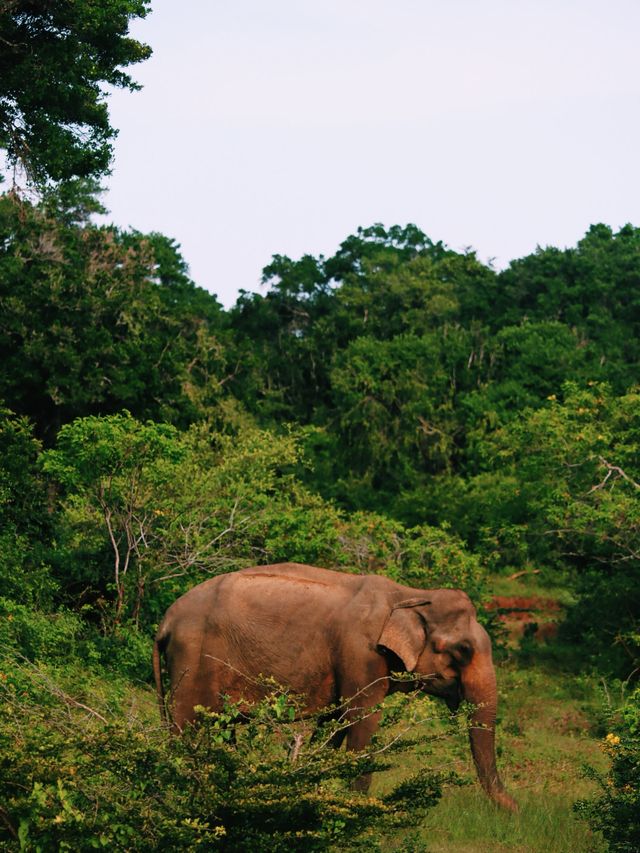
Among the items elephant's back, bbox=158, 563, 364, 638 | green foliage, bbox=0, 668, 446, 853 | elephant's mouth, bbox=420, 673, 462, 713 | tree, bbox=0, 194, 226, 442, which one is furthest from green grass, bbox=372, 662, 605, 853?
tree, bbox=0, 194, 226, 442

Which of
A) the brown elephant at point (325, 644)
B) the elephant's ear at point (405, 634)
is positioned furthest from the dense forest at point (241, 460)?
the elephant's ear at point (405, 634)

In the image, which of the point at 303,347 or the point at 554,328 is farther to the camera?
the point at 303,347

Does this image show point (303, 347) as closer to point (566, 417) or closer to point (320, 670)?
point (566, 417)

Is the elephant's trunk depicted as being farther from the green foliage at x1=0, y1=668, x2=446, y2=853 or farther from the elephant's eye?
the green foliage at x1=0, y1=668, x2=446, y2=853

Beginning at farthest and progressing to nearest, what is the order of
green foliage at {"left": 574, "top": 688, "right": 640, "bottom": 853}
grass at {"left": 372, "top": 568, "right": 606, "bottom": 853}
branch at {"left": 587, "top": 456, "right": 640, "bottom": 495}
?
branch at {"left": 587, "top": 456, "right": 640, "bottom": 495} < grass at {"left": 372, "top": 568, "right": 606, "bottom": 853} < green foliage at {"left": 574, "top": 688, "right": 640, "bottom": 853}

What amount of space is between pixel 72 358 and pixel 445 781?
76.9 ft

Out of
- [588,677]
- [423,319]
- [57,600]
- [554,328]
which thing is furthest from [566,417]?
[423,319]

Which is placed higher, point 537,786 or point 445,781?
point 445,781

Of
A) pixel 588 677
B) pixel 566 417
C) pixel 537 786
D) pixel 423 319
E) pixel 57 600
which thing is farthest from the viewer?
pixel 423 319

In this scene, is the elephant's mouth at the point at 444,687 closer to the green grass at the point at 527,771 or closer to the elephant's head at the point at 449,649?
the elephant's head at the point at 449,649

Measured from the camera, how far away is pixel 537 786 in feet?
43.8

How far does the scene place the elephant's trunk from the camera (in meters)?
11.9

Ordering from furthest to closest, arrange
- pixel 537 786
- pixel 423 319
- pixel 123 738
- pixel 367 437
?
pixel 423 319 → pixel 367 437 → pixel 537 786 → pixel 123 738

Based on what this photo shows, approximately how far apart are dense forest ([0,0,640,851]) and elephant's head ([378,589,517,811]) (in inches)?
47.7
